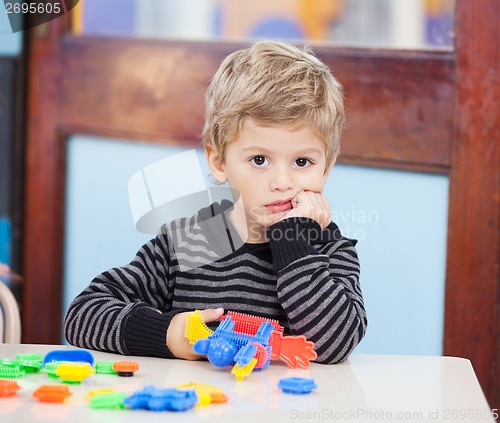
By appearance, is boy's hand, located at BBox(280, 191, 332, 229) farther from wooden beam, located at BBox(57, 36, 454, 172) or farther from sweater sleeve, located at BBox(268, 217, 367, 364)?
wooden beam, located at BBox(57, 36, 454, 172)

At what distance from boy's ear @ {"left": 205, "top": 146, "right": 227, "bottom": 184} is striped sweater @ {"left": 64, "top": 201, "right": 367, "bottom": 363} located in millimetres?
37

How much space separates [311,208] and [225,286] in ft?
0.48

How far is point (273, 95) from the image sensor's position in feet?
3.30

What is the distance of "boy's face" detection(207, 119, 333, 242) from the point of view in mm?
990

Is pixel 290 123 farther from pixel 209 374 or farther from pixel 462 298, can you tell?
pixel 462 298

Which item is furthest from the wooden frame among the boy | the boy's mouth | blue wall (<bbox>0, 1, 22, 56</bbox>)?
the boy's mouth

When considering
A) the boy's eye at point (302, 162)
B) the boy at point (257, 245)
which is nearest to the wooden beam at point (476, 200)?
the boy at point (257, 245)

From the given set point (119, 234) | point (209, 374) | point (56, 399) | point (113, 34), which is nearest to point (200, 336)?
point (209, 374)

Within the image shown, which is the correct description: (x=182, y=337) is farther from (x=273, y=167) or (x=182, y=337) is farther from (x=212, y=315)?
(x=273, y=167)

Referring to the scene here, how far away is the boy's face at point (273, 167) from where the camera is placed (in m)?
0.99

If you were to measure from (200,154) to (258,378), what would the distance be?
1026 millimetres

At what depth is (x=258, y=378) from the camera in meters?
0.78

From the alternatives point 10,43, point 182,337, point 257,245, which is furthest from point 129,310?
point 10,43

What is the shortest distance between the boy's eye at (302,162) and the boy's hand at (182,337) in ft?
0.70
